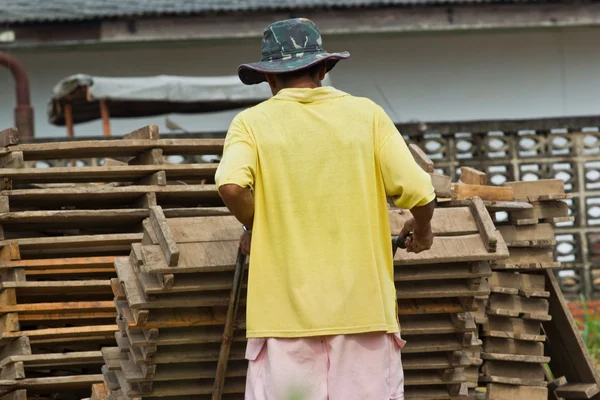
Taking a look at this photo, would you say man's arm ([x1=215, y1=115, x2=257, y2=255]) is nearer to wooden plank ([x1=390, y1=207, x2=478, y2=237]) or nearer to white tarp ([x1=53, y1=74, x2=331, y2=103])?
wooden plank ([x1=390, y1=207, x2=478, y2=237])

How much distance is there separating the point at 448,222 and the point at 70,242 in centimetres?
223

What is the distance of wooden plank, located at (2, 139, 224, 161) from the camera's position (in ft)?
20.5

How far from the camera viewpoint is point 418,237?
431 cm

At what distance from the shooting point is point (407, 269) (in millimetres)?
4922

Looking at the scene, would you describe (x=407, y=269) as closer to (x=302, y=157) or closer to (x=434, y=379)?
(x=434, y=379)

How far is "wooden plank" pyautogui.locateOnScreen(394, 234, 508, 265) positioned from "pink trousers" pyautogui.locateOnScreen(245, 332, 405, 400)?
791 millimetres

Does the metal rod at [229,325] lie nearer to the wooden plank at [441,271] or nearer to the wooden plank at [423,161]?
the wooden plank at [441,271]

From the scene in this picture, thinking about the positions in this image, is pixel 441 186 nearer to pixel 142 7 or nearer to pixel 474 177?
pixel 474 177

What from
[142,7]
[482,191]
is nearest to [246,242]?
[482,191]

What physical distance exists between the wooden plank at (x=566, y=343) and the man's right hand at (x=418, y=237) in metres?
2.44

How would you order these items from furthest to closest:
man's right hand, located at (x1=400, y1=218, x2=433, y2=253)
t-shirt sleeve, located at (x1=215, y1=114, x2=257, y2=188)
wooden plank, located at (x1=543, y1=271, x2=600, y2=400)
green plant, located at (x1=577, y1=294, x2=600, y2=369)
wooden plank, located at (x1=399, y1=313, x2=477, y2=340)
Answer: green plant, located at (x1=577, y1=294, x2=600, y2=369), wooden plank, located at (x1=543, y1=271, x2=600, y2=400), wooden plank, located at (x1=399, y1=313, x2=477, y2=340), man's right hand, located at (x1=400, y1=218, x2=433, y2=253), t-shirt sleeve, located at (x1=215, y1=114, x2=257, y2=188)

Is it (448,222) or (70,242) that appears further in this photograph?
(70,242)

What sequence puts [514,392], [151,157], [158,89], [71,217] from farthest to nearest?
[158,89] < [514,392] < [151,157] < [71,217]

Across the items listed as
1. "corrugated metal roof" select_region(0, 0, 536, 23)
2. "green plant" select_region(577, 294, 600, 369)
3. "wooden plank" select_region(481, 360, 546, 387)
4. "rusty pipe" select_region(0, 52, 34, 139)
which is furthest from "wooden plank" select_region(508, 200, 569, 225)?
"rusty pipe" select_region(0, 52, 34, 139)
